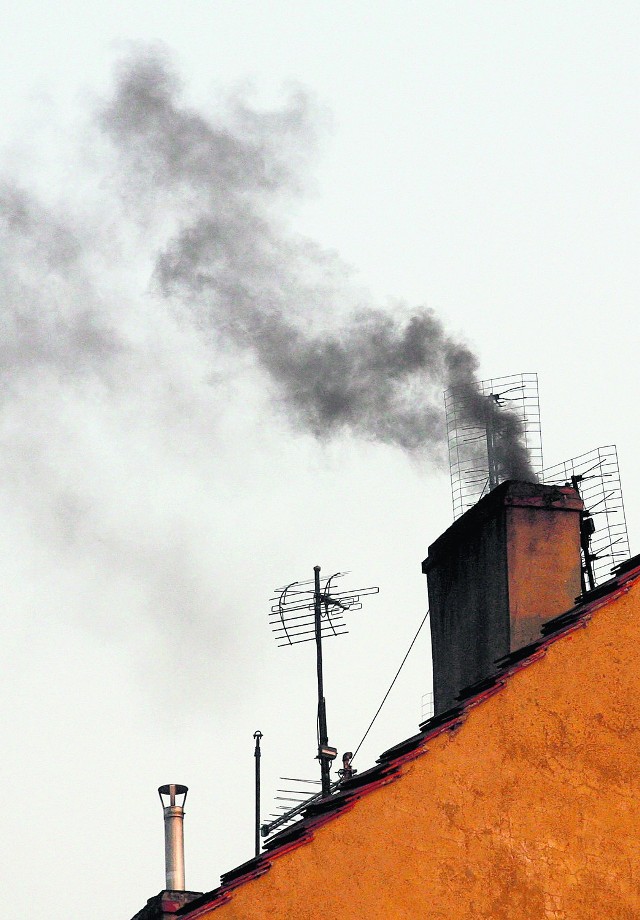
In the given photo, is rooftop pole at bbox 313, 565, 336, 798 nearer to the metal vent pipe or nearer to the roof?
the metal vent pipe

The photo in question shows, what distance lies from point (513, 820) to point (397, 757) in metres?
0.95

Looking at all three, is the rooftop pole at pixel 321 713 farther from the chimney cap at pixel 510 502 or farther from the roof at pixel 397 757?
the roof at pixel 397 757

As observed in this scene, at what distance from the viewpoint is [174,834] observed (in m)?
16.6

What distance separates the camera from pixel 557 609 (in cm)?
1739

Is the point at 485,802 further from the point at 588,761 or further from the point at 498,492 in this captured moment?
the point at 498,492

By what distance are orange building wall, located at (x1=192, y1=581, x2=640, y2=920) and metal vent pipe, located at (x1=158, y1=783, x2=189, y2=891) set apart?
5.28 meters

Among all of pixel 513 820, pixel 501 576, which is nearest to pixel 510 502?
pixel 501 576

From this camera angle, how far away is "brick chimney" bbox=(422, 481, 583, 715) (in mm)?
17297

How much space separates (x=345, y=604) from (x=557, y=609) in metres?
7.38

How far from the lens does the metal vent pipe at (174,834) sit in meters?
16.1

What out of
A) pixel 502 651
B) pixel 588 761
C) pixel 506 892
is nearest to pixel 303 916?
pixel 506 892

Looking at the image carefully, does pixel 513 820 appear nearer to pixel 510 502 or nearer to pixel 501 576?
pixel 501 576

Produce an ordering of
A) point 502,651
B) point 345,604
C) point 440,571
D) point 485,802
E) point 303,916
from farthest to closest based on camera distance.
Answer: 1. point 345,604
2. point 440,571
3. point 502,651
4. point 485,802
5. point 303,916

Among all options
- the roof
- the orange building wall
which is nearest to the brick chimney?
the roof
